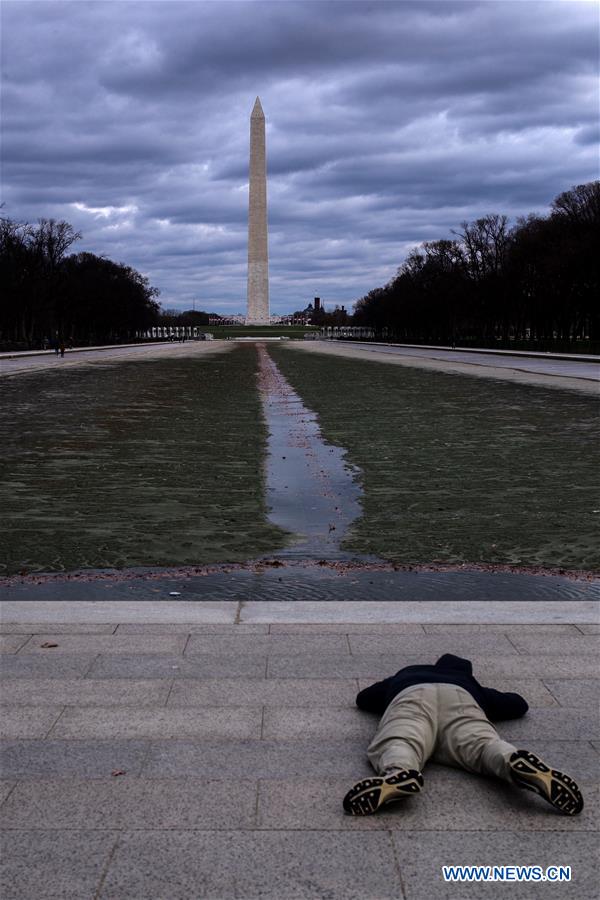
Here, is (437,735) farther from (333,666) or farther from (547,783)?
(333,666)

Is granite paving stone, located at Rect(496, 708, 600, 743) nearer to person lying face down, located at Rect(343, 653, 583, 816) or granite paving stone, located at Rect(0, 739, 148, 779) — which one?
person lying face down, located at Rect(343, 653, 583, 816)

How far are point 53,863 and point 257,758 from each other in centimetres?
98

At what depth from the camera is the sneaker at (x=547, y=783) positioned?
3439 mm

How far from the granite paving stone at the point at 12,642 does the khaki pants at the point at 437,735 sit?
2.27 m

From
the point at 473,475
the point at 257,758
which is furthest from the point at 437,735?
the point at 473,475

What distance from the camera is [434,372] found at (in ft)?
133

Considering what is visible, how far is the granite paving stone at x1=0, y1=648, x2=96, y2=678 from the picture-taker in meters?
4.89

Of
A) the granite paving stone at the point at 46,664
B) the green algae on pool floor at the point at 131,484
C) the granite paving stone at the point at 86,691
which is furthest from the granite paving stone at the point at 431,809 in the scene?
the green algae on pool floor at the point at 131,484

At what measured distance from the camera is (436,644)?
535 cm

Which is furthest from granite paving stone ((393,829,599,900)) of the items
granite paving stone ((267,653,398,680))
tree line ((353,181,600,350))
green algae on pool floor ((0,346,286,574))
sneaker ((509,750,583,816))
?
tree line ((353,181,600,350))

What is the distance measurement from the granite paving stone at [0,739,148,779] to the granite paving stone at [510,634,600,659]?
2296mm

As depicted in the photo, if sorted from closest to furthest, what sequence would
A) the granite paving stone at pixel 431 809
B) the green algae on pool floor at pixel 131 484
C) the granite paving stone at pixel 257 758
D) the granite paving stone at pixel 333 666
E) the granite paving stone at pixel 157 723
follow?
the granite paving stone at pixel 431 809, the granite paving stone at pixel 257 758, the granite paving stone at pixel 157 723, the granite paving stone at pixel 333 666, the green algae on pool floor at pixel 131 484

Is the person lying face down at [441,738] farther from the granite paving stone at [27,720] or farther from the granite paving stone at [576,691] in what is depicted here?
the granite paving stone at [27,720]

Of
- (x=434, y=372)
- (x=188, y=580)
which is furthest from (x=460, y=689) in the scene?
(x=434, y=372)
